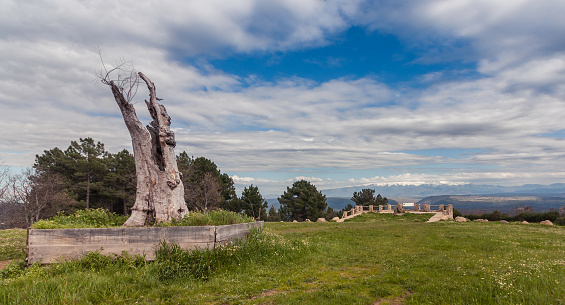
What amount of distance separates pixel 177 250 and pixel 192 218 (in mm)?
1635

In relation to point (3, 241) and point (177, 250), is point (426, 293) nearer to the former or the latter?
point (177, 250)

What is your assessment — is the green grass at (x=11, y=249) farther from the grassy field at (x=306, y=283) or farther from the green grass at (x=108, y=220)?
the grassy field at (x=306, y=283)

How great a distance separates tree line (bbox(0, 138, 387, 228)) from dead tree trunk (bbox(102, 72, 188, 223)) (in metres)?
16.0

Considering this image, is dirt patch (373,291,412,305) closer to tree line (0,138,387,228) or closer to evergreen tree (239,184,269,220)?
tree line (0,138,387,228)

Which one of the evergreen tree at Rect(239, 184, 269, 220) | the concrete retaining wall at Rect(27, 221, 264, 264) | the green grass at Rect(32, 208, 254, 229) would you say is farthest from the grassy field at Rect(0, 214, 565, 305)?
the evergreen tree at Rect(239, 184, 269, 220)

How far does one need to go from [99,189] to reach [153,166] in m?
38.5

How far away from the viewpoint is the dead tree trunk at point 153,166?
12.2m

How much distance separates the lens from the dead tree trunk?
12.2 meters

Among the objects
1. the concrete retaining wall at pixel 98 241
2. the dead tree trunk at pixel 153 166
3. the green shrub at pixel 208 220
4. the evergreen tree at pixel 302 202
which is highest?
the dead tree trunk at pixel 153 166

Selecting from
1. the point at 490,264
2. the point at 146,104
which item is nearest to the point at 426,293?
the point at 490,264

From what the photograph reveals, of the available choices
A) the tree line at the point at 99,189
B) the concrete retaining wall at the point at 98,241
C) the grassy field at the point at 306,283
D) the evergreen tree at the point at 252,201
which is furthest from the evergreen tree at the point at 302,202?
the concrete retaining wall at the point at 98,241

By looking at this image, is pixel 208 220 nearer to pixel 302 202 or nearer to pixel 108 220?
pixel 108 220

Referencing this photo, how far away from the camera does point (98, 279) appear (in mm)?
6844

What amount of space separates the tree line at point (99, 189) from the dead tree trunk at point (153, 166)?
52.6 ft
